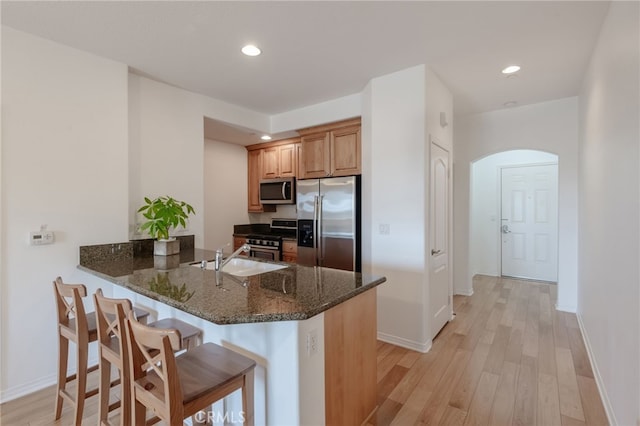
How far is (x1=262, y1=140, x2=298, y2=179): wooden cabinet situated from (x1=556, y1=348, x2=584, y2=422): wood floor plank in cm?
373

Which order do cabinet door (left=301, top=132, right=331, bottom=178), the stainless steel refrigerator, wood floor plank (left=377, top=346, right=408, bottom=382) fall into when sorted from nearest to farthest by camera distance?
wood floor plank (left=377, top=346, right=408, bottom=382) → the stainless steel refrigerator → cabinet door (left=301, top=132, right=331, bottom=178)

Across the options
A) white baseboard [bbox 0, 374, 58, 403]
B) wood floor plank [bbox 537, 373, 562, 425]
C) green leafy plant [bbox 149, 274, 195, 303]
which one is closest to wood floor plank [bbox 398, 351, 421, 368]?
wood floor plank [bbox 537, 373, 562, 425]

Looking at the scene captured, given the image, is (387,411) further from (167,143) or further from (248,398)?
(167,143)

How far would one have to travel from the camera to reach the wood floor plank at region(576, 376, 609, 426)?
1.91m

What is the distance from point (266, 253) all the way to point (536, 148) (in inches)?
158

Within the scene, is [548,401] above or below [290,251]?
below

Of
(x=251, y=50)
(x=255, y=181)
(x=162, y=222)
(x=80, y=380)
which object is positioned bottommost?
(x=80, y=380)

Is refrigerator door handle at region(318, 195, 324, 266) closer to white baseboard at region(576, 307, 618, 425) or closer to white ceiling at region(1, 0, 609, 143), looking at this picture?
white ceiling at region(1, 0, 609, 143)

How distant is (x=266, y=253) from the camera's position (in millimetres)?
4598

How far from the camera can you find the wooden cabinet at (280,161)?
463 cm

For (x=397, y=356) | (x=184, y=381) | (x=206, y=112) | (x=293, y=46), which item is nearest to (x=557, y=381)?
(x=397, y=356)

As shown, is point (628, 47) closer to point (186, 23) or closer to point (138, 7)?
point (186, 23)

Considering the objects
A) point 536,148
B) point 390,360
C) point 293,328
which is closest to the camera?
point 293,328

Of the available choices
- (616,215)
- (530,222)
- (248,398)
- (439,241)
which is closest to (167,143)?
(248,398)
